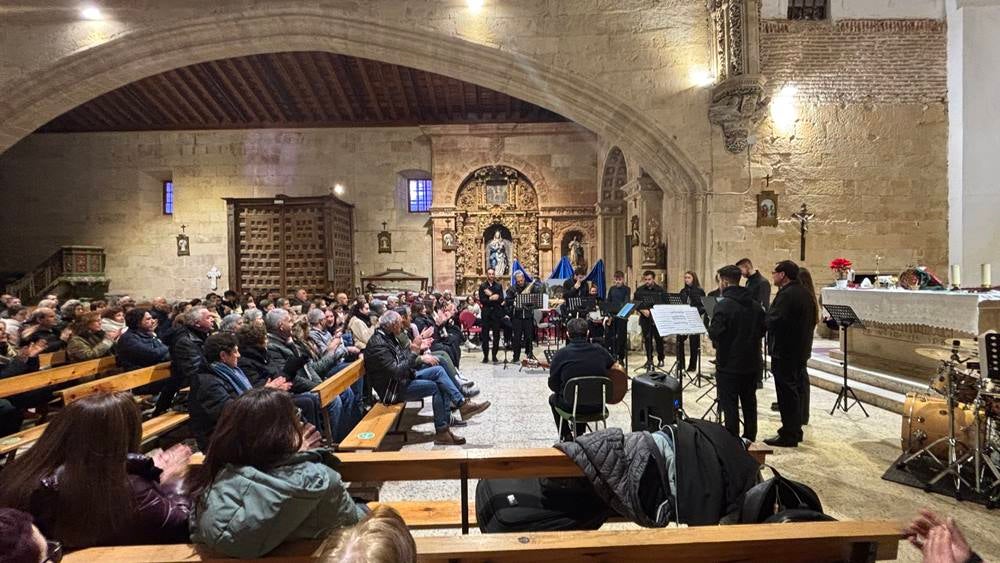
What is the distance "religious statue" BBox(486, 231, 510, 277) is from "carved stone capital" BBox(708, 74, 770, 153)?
267 inches

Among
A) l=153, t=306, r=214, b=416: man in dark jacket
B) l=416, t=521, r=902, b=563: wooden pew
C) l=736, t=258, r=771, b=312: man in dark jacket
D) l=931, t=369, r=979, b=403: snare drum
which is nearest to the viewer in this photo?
l=416, t=521, r=902, b=563: wooden pew

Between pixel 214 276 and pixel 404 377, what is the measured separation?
1127cm

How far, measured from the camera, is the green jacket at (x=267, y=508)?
52.9 inches

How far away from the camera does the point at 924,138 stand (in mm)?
7777

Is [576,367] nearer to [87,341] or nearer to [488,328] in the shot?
[488,328]

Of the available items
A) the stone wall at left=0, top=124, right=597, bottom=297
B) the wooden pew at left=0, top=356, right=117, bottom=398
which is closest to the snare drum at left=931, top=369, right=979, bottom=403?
the wooden pew at left=0, top=356, right=117, bottom=398

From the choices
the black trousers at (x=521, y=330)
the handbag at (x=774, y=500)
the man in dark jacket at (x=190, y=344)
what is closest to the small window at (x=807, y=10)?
the black trousers at (x=521, y=330)

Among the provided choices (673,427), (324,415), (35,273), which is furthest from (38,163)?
(673,427)

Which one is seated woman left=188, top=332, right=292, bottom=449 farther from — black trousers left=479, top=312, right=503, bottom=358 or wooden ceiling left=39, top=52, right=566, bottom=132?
wooden ceiling left=39, top=52, right=566, bottom=132

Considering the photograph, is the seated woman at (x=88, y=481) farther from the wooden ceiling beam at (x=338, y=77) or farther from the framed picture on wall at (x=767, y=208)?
the wooden ceiling beam at (x=338, y=77)

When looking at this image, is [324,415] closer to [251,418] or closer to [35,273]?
[251,418]

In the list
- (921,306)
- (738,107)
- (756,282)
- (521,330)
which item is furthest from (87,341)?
(738,107)

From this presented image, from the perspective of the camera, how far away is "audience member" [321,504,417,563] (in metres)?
0.80

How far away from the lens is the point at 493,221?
13203 mm
